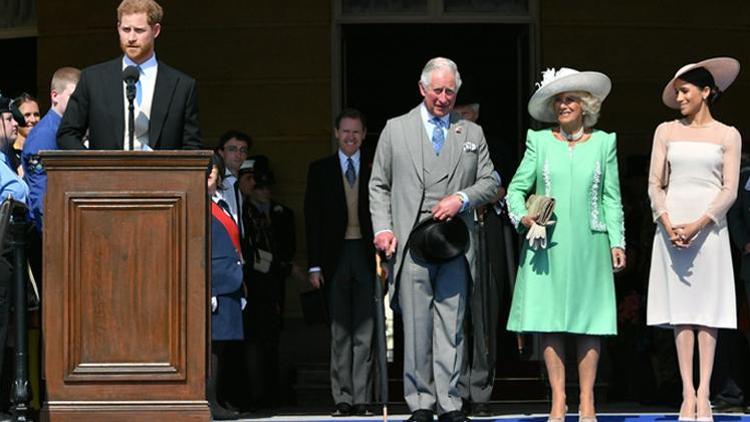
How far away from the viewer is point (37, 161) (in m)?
9.66

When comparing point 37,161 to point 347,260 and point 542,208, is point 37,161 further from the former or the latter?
point 542,208

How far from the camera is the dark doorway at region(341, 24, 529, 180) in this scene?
14.2 meters

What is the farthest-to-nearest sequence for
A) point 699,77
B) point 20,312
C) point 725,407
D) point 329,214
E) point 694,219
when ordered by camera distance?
point 329,214 → point 725,407 → point 699,77 → point 694,219 → point 20,312

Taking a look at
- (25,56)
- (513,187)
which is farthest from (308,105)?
(513,187)

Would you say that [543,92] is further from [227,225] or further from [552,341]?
[227,225]

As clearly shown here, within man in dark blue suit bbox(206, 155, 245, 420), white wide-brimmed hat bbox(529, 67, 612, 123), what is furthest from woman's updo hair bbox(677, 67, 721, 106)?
man in dark blue suit bbox(206, 155, 245, 420)

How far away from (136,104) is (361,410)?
328 centimetres

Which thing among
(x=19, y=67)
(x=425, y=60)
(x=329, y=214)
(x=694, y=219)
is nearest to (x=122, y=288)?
(x=694, y=219)

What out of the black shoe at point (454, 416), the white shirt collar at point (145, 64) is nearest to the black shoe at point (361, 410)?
the black shoe at point (454, 416)

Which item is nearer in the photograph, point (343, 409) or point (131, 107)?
point (131, 107)

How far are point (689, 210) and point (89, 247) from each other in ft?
11.6

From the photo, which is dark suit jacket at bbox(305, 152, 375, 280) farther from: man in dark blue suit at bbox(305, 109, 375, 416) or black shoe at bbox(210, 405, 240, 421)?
black shoe at bbox(210, 405, 240, 421)

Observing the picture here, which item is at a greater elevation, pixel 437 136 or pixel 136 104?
pixel 136 104

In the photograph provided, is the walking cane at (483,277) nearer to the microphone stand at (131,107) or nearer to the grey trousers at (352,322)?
the grey trousers at (352,322)
